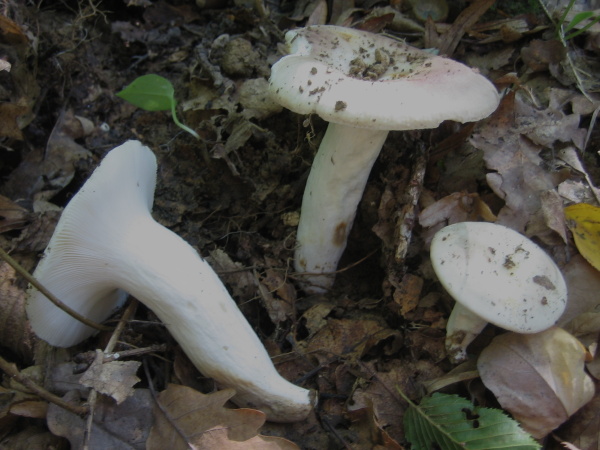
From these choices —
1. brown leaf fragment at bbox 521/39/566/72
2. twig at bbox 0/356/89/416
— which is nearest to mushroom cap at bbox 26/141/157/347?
twig at bbox 0/356/89/416

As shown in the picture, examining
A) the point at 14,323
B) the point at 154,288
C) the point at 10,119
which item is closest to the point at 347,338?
the point at 154,288

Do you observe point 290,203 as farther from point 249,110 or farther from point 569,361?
point 569,361

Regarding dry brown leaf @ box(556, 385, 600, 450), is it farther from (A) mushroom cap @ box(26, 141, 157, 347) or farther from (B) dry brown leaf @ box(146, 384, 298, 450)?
(A) mushroom cap @ box(26, 141, 157, 347)

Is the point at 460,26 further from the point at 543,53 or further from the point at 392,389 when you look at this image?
the point at 392,389


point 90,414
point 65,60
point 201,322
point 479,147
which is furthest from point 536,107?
point 65,60

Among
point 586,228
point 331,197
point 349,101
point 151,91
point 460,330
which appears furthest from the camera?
point 151,91

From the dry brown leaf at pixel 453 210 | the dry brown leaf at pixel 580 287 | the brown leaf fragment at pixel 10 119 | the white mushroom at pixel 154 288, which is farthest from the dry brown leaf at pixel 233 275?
the dry brown leaf at pixel 580 287

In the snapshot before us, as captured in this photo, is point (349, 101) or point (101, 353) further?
point (101, 353)
